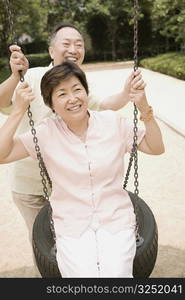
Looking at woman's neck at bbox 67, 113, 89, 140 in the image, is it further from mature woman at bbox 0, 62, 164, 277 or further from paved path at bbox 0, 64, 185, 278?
paved path at bbox 0, 64, 185, 278

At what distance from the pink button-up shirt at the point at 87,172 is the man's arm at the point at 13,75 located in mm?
337

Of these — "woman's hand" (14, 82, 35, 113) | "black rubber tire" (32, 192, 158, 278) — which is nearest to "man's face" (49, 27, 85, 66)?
"woman's hand" (14, 82, 35, 113)

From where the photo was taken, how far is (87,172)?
189 cm

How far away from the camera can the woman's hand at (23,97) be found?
6.14 ft

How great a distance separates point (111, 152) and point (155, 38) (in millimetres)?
22998

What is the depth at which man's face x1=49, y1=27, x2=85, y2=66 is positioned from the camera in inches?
87.9

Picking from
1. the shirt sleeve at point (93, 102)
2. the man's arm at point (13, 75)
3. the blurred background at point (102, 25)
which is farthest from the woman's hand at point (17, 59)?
the blurred background at point (102, 25)

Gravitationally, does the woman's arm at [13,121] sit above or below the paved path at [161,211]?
above

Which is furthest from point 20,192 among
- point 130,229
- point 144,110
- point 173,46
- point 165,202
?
point 173,46

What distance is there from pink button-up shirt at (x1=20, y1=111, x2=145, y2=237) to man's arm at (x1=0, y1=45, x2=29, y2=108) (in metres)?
0.34

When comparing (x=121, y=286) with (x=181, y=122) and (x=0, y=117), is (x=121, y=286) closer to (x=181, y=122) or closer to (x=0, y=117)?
(x=181, y=122)

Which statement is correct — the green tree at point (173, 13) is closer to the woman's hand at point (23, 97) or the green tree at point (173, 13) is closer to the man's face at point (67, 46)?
the man's face at point (67, 46)

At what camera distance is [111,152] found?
1.92m

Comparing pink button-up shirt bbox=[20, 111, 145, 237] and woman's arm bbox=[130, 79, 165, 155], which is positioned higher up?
woman's arm bbox=[130, 79, 165, 155]
